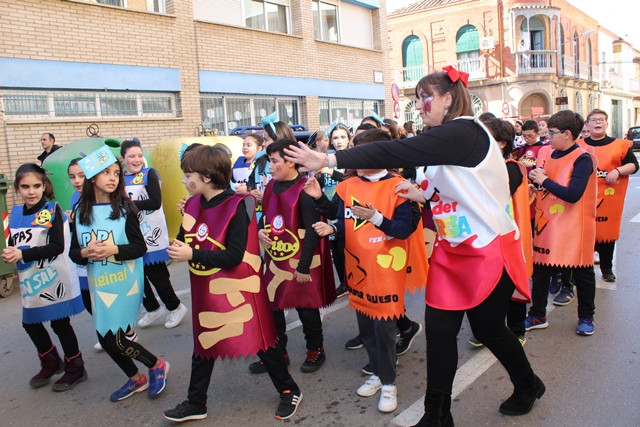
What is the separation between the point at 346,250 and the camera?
366cm

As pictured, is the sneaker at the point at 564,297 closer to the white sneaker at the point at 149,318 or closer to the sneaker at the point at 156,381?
the sneaker at the point at 156,381

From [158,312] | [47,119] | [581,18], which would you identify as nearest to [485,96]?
[581,18]

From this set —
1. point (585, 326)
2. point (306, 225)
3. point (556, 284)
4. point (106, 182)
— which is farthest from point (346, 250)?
point (556, 284)

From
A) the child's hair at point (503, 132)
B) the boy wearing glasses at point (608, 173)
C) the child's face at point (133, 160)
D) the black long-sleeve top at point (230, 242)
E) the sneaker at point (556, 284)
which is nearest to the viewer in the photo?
the black long-sleeve top at point (230, 242)

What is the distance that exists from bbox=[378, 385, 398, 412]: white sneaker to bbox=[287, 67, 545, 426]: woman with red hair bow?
0.52 meters

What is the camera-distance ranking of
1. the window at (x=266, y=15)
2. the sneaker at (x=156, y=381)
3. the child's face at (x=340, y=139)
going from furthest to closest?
1. the window at (x=266, y=15)
2. the child's face at (x=340, y=139)
3. the sneaker at (x=156, y=381)

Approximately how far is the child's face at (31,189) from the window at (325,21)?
1354 centimetres

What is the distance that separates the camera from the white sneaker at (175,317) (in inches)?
206

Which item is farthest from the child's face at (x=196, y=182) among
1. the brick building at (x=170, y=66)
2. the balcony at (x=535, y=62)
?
the balcony at (x=535, y=62)

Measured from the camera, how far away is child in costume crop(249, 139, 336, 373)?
153 inches

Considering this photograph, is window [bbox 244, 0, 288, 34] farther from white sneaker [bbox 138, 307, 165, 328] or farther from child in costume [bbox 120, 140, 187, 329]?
white sneaker [bbox 138, 307, 165, 328]

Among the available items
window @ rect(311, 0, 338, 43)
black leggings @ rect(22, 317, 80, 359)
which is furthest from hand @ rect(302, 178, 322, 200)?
window @ rect(311, 0, 338, 43)

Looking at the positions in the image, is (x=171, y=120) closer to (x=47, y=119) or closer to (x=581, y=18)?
(x=47, y=119)

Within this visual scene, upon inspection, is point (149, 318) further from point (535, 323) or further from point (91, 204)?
point (535, 323)
